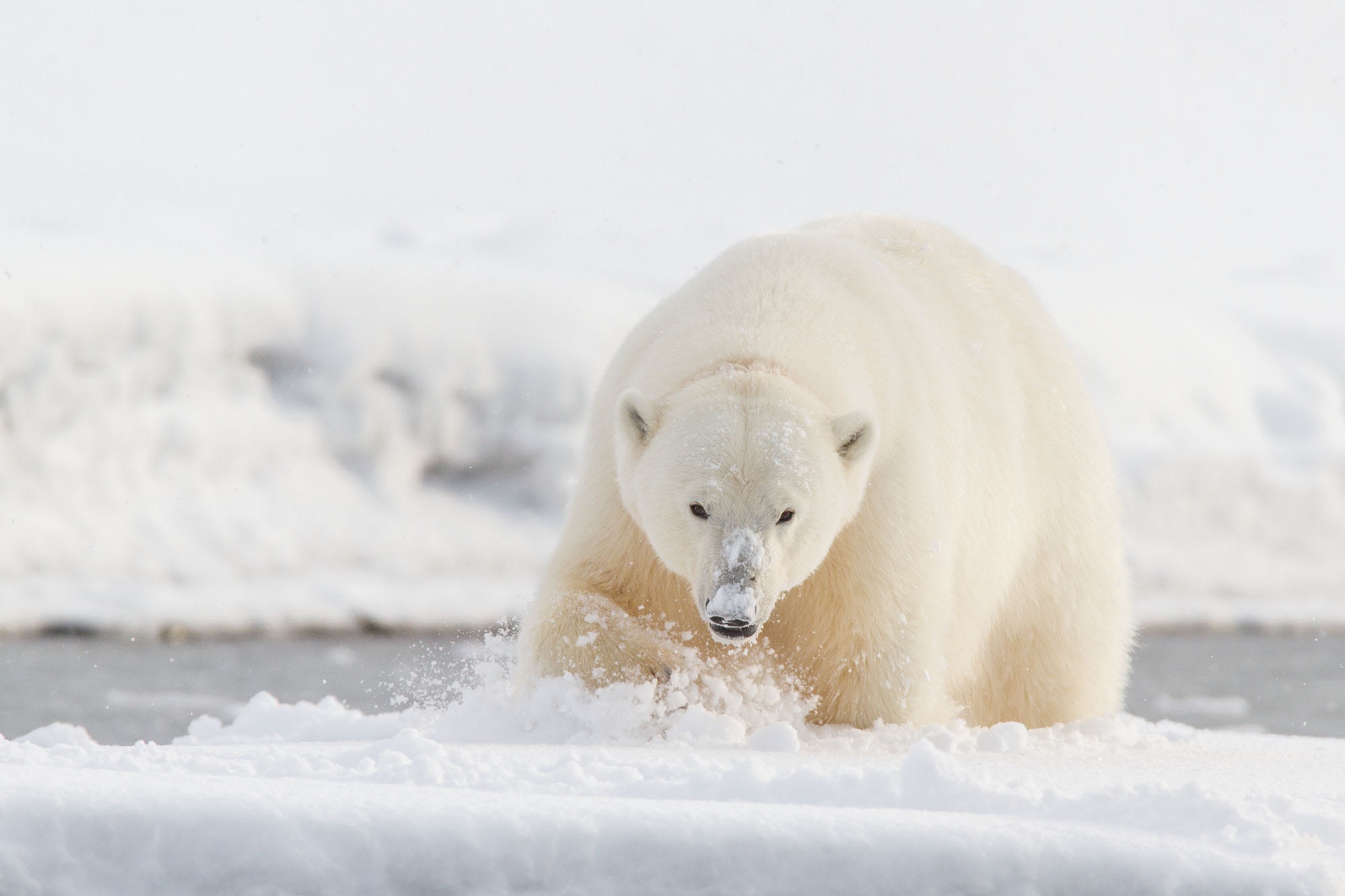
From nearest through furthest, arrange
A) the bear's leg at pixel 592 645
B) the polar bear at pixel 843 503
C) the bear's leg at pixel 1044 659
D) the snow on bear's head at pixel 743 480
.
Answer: the snow on bear's head at pixel 743 480
the polar bear at pixel 843 503
the bear's leg at pixel 592 645
the bear's leg at pixel 1044 659

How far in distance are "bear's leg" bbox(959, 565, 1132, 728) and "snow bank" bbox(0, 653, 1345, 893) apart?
5.70ft

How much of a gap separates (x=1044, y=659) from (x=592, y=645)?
180 cm

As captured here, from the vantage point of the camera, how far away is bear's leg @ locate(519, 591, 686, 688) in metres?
3.98

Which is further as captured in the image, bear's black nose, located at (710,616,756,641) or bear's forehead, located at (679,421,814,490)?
bear's forehead, located at (679,421,814,490)

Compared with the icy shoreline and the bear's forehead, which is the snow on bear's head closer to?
the bear's forehead

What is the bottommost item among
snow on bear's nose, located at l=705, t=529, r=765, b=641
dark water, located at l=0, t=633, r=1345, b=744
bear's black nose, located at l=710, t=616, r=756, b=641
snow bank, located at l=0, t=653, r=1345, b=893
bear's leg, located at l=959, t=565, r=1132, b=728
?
dark water, located at l=0, t=633, r=1345, b=744

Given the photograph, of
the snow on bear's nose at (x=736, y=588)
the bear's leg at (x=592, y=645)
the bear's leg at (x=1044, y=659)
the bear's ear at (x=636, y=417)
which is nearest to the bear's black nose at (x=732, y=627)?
the snow on bear's nose at (x=736, y=588)

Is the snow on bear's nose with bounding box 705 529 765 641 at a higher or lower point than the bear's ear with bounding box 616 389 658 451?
lower

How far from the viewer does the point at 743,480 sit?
3680mm

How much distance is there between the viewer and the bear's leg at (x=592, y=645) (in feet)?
13.1

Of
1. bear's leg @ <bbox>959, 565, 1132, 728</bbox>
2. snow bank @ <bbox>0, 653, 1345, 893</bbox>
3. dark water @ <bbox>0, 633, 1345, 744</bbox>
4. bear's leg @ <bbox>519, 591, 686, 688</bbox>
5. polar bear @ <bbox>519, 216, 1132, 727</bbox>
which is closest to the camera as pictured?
snow bank @ <bbox>0, 653, 1345, 893</bbox>

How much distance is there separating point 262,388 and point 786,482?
4359 centimetres

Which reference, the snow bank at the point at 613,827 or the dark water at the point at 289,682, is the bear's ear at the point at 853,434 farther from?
the dark water at the point at 289,682

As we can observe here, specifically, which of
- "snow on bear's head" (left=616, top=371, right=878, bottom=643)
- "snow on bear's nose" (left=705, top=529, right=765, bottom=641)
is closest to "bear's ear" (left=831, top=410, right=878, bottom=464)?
"snow on bear's head" (left=616, top=371, right=878, bottom=643)
